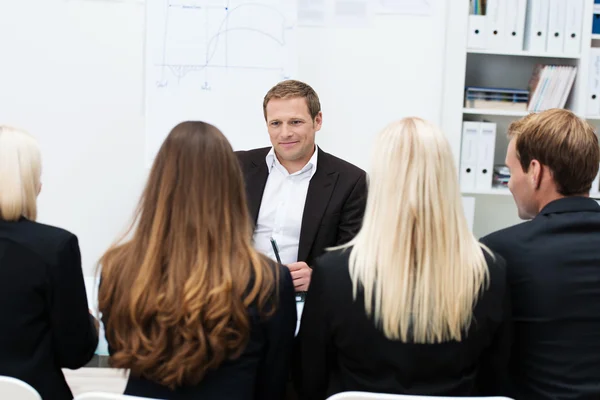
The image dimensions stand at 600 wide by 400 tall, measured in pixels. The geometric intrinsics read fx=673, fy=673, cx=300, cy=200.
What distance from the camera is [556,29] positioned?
349 centimetres

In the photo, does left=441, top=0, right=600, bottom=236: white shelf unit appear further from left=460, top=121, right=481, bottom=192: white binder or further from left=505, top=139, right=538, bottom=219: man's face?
left=505, top=139, right=538, bottom=219: man's face

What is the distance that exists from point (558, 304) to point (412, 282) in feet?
1.32

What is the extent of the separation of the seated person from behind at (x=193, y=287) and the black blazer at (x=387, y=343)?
93 mm

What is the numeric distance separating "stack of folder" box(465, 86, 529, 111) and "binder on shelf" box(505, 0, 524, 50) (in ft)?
0.78

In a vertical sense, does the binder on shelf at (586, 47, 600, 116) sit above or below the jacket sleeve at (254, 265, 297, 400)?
above

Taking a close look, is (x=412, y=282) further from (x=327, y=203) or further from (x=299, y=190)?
(x=299, y=190)

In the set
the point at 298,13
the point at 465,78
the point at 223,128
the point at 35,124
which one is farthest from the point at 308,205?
the point at 35,124

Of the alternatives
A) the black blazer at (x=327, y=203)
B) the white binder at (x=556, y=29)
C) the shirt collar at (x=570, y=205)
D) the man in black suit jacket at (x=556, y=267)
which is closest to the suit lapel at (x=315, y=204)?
the black blazer at (x=327, y=203)

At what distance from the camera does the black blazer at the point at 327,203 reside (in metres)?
2.79

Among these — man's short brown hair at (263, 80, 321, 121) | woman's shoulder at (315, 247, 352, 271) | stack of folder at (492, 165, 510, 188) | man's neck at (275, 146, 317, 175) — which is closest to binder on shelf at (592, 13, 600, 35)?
stack of folder at (492, 165, 510, 188)

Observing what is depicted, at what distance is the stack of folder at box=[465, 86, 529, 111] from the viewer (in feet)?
11.8

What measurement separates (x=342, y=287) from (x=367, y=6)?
241cm

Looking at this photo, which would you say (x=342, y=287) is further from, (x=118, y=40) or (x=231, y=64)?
(x=118, y=40)

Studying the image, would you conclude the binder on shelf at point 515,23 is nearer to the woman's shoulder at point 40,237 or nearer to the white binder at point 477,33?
the white binder at point 477,33
